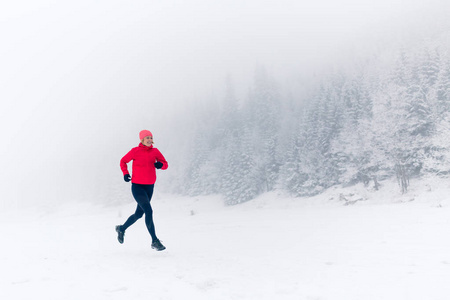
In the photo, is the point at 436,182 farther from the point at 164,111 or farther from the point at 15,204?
the point at 15,204

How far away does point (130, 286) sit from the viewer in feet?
10.6

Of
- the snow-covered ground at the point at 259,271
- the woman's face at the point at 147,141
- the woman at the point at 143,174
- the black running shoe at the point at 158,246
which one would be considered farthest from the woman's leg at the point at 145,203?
the woman's face at the point at 147,141

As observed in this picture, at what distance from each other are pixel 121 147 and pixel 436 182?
117 metres

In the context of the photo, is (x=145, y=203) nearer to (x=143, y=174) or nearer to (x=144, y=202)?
(x=144, y=202)

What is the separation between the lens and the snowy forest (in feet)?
106

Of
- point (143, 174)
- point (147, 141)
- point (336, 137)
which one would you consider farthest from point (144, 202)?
point (336, 137)

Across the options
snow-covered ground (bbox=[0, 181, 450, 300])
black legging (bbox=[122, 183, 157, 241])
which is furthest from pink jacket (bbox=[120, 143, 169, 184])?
snow-covered ground (bbox=[0, 181, 450, 300])

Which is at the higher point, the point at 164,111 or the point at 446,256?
the point at 164,111

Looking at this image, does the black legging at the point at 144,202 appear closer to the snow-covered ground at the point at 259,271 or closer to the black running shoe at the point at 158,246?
the black running shoe at the point at 158,246

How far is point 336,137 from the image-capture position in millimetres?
44312

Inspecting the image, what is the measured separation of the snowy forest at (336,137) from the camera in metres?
32.3

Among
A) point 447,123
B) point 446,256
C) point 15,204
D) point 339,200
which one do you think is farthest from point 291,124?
point 15,204

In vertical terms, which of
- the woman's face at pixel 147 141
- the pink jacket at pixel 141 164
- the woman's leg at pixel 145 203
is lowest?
the woman's leg at pixel 145 203

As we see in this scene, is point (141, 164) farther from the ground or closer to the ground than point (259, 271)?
farther from the ground
